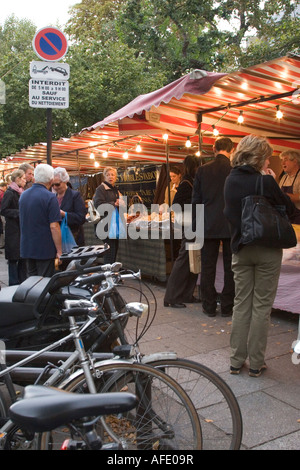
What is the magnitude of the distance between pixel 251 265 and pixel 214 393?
1693 mm

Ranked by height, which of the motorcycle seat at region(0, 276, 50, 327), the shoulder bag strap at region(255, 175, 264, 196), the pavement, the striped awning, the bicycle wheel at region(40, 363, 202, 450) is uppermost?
the striped awning

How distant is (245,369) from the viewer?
400cm

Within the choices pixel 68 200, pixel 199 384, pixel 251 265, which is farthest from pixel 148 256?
pixel 199 384

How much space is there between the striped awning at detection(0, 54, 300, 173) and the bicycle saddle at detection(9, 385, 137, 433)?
381 cm

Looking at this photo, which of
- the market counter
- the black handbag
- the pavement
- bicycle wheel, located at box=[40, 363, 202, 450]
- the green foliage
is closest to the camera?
bicycle wheel, located at box=[40, 363, 202, 450]

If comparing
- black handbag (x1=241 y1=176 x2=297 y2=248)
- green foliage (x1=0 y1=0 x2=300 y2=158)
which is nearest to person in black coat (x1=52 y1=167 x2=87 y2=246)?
black handbag (x1=241 y1=176 x2=297 y2=248)

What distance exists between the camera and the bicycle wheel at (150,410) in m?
2.14

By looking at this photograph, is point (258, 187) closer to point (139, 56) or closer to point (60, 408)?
point (60, 408)

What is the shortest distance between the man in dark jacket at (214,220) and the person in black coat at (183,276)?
18.3 inches

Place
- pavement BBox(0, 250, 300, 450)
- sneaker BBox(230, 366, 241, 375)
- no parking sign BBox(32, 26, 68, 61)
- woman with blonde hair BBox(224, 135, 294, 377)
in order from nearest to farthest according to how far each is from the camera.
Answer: pavement BBox(0, 250, 300, 450)
woman with blonde hair BBox(224, 135, 294, 377)
sneaker BBox(230, 366, 241, 375)
no parking sign BBox(32, 26, 68, 61)

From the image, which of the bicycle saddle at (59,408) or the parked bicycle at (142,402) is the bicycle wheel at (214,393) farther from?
the bicycle saddle at (59,408)

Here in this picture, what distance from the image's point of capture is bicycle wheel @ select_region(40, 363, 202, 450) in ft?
7.02

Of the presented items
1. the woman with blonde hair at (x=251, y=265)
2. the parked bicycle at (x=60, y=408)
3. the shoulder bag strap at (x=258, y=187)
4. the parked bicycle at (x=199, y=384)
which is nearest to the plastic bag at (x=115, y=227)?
the woman with blonde hair at (x=251, y=265)

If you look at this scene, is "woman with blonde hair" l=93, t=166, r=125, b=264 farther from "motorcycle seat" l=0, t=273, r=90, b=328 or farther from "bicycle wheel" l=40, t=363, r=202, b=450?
"bicycle wheel" l=40, t=363, r=202, b=450
